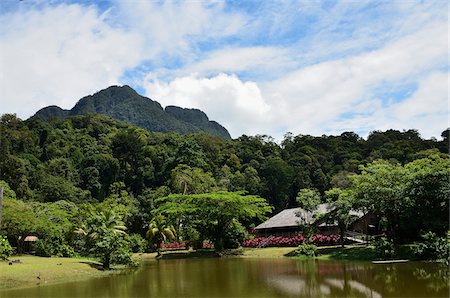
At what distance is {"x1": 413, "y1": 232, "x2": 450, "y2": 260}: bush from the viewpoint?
19.8m

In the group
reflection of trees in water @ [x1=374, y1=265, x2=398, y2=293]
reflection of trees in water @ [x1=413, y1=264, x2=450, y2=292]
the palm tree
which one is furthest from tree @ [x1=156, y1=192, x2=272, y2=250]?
reflection of trees in water @ [x1=413, y1=264, x2=450, y2=292]

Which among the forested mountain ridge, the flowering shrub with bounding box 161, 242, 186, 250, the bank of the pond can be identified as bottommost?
the flowering shrub with bounding box 161, 242, 186, 250

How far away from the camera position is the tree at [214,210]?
108ft

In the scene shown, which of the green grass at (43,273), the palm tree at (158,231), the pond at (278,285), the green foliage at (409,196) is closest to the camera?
the pond at (278,285)

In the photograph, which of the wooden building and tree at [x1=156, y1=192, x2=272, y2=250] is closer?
tree at [x1=156, y1=192, x2=272, y2=250]

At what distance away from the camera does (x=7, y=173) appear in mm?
44531

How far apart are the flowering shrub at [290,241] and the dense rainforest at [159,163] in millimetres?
8282

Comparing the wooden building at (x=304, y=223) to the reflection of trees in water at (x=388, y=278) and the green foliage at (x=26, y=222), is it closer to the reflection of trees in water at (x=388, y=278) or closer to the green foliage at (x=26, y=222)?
the reflection of trees in water at (x=388, y=278)

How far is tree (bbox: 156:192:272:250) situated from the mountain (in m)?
80.1

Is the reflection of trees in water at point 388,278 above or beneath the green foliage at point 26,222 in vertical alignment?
beneath

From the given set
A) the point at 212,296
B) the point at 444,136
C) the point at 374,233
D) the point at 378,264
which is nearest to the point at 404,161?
the point at 444,136

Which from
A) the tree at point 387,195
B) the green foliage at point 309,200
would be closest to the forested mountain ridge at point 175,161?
the green foliage at point 309,200

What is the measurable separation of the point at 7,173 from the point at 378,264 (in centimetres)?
3841

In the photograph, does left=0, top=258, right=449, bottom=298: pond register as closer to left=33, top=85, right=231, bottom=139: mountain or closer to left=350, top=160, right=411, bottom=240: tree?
left=350, top=160, right=411, bottom=240: tree
